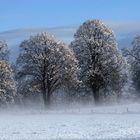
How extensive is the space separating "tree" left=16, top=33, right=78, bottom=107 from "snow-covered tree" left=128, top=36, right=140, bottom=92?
907cm

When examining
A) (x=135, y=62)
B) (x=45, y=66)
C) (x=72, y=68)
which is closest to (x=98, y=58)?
(x=72, y=68)

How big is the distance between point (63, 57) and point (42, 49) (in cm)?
329

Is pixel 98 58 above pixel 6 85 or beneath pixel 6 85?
above

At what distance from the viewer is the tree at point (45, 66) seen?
70062 mm

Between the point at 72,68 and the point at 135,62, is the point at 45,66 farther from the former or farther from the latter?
the point at 135,62

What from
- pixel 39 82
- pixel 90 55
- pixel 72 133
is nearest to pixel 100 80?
pixel 90 55

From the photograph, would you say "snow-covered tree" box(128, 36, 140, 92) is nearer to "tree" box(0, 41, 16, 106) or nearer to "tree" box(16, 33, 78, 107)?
"tree" box(16, 33, 78, 107)

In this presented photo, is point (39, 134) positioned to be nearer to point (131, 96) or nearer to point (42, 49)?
point (42, 49)

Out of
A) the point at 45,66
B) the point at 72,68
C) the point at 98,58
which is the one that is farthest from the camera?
the point at 98,58

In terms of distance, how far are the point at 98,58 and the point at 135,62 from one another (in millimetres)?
5653

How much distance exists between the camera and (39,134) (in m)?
33.9

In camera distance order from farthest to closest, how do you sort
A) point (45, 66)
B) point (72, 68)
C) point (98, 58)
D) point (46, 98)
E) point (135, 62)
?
point (135, 62), point (98, 58), point (46, 98), point (45, 66), point (72, 68)

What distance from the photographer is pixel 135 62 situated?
74.7 meters

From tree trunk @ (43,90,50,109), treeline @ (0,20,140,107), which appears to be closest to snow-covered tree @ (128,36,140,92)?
treeline @ (0,20,140,107)
